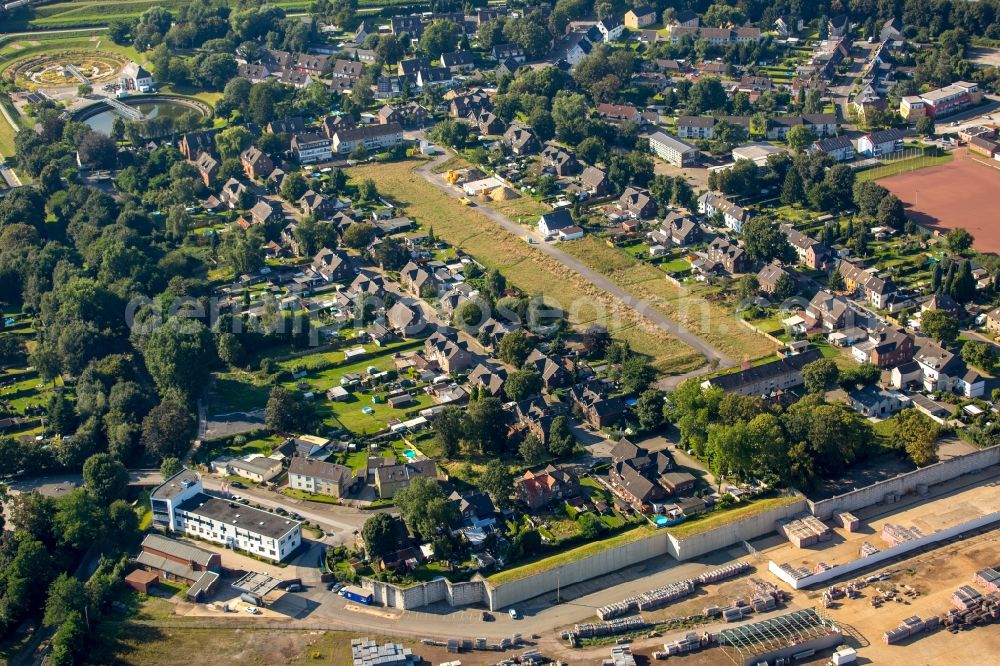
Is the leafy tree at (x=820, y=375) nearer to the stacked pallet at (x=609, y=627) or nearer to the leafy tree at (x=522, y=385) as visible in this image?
the leafy tree at (x=522, y=385)

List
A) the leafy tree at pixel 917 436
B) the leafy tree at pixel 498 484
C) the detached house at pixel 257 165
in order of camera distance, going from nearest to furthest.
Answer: the leafy tree at pixel 498 484, the leafy tree at pixel 917 436, the detached house at pixel 257 165

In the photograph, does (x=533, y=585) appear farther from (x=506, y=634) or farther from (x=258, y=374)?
(x=258, y=374)

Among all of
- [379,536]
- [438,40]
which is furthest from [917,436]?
[438,40]

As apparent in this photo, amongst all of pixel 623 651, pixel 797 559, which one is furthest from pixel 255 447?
pixel 797 559

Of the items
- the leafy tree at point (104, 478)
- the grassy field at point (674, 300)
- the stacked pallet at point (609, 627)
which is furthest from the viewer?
the grassy field at point (674, 300)

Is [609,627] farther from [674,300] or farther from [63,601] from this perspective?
[674,300]

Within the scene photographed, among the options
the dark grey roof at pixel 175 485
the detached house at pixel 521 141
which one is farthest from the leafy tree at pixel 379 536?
the detached house at pixel 521 141
